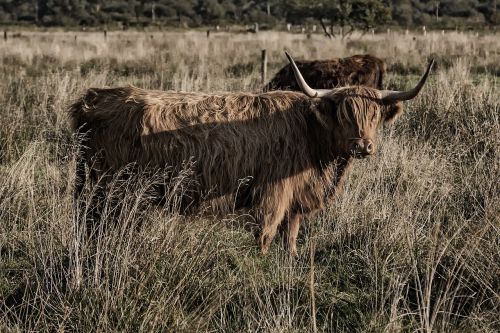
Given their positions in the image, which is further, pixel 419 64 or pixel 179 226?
pixel 419 64

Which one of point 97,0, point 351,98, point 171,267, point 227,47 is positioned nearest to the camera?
point 171,267

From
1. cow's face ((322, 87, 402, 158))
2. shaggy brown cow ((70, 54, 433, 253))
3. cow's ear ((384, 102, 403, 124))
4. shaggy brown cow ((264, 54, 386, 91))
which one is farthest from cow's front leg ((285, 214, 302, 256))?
shaggy brown cow ((264, 54, 386, 91))

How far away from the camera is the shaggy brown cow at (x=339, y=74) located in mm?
8133

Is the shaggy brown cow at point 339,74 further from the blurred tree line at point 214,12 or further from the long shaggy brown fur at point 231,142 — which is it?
the blurred tree line at point 214,12

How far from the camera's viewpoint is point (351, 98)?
3932 mm

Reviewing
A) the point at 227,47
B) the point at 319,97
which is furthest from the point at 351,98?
the point at 227,47

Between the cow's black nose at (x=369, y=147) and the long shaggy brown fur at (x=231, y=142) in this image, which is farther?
the long shaggy brown fur at (x=231, y=142)

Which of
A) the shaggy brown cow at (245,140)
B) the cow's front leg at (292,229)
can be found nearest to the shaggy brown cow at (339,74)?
the shaggy brown cow at (245,140)

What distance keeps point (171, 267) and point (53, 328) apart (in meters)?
0.64

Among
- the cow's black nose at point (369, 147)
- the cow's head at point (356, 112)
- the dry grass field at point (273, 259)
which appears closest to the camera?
the dry grass field at point (273, 259)

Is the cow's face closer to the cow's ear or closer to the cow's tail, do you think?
the cow's ear

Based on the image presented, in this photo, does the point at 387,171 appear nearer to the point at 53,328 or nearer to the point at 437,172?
the point at 437,172

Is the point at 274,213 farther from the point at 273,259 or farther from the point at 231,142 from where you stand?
the point at 231,142

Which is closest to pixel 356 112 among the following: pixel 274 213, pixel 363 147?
pixel 363 147
